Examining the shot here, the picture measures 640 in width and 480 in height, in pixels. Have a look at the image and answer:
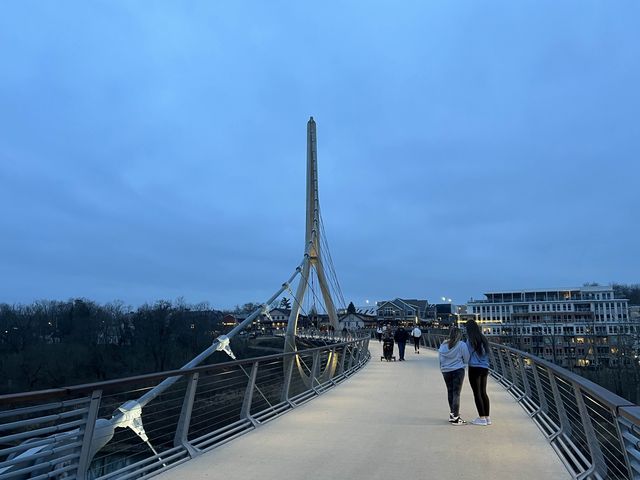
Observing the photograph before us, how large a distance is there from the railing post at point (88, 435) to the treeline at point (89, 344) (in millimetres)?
60848

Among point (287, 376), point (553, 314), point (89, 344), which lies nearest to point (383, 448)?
point (287, 376)

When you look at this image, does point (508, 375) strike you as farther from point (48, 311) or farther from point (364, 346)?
point (48, 311)

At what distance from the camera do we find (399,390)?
11883 millimetres

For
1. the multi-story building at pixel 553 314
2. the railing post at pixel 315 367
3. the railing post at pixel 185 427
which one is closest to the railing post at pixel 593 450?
the railing post at pixel 185 427

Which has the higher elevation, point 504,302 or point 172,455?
point 504,302

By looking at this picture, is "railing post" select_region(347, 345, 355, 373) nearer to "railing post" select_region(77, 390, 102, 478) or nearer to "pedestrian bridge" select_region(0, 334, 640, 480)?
"pedestrian bridge" select_region(0, 334, 640, 480)

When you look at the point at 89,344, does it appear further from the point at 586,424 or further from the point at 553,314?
the point at 586,424

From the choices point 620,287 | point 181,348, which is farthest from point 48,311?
point 620,287

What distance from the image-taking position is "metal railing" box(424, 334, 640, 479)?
3620 mm

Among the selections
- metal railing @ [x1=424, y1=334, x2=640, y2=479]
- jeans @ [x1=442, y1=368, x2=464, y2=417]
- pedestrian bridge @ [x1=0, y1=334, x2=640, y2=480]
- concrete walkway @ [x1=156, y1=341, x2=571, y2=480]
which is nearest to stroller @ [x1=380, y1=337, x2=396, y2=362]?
metal railing @ [x1=424, y1=334, x2=640, y2=479]

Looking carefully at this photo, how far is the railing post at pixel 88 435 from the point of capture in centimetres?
440

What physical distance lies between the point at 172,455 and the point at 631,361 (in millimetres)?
53519

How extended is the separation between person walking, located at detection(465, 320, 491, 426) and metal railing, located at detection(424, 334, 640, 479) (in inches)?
29.1

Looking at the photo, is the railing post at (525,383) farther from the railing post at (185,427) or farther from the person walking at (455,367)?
the railing post at (185,427)
